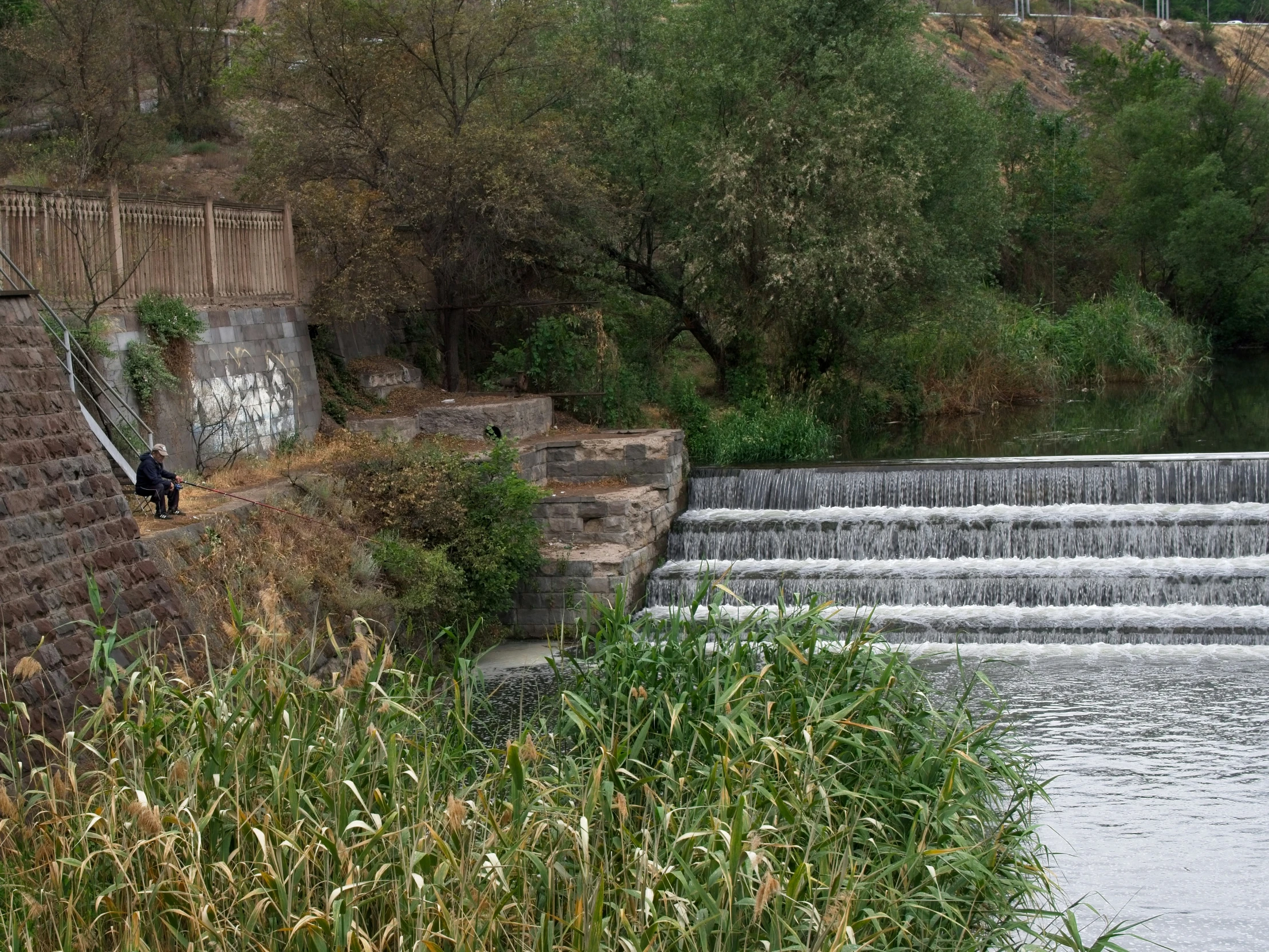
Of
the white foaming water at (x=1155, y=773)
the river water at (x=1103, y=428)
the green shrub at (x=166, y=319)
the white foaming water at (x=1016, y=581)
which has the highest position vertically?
the green shrub at (x=166, y=319)

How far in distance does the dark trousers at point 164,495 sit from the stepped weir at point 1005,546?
5.02m

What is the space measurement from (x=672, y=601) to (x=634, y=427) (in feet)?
16.0

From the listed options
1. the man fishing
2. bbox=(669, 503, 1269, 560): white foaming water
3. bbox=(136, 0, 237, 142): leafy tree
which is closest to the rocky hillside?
bbox=(136, 0, 237, 142): leafy tree

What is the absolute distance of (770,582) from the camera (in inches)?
635

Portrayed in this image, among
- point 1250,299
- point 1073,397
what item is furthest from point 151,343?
point 1250,299

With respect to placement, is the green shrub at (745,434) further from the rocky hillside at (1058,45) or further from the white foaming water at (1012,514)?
the rocky hillside at (1058,45)

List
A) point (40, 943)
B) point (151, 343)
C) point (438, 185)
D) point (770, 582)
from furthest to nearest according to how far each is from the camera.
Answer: point (438, 185) < point (770, 582) < point (151, 343) < point (40, 943)

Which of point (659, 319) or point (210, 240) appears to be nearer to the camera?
point (210, 240)

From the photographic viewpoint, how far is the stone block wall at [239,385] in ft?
48.9

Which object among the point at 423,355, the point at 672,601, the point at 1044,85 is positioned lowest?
the point at 672,601

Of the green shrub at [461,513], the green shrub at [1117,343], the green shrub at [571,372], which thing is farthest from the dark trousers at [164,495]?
the green shrub at [1117,343]

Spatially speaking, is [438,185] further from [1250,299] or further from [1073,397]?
[1250,299]

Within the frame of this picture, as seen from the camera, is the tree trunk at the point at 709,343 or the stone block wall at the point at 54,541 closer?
the stone block wall at the point at 54,541

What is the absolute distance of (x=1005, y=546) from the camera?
16516 millimetres
